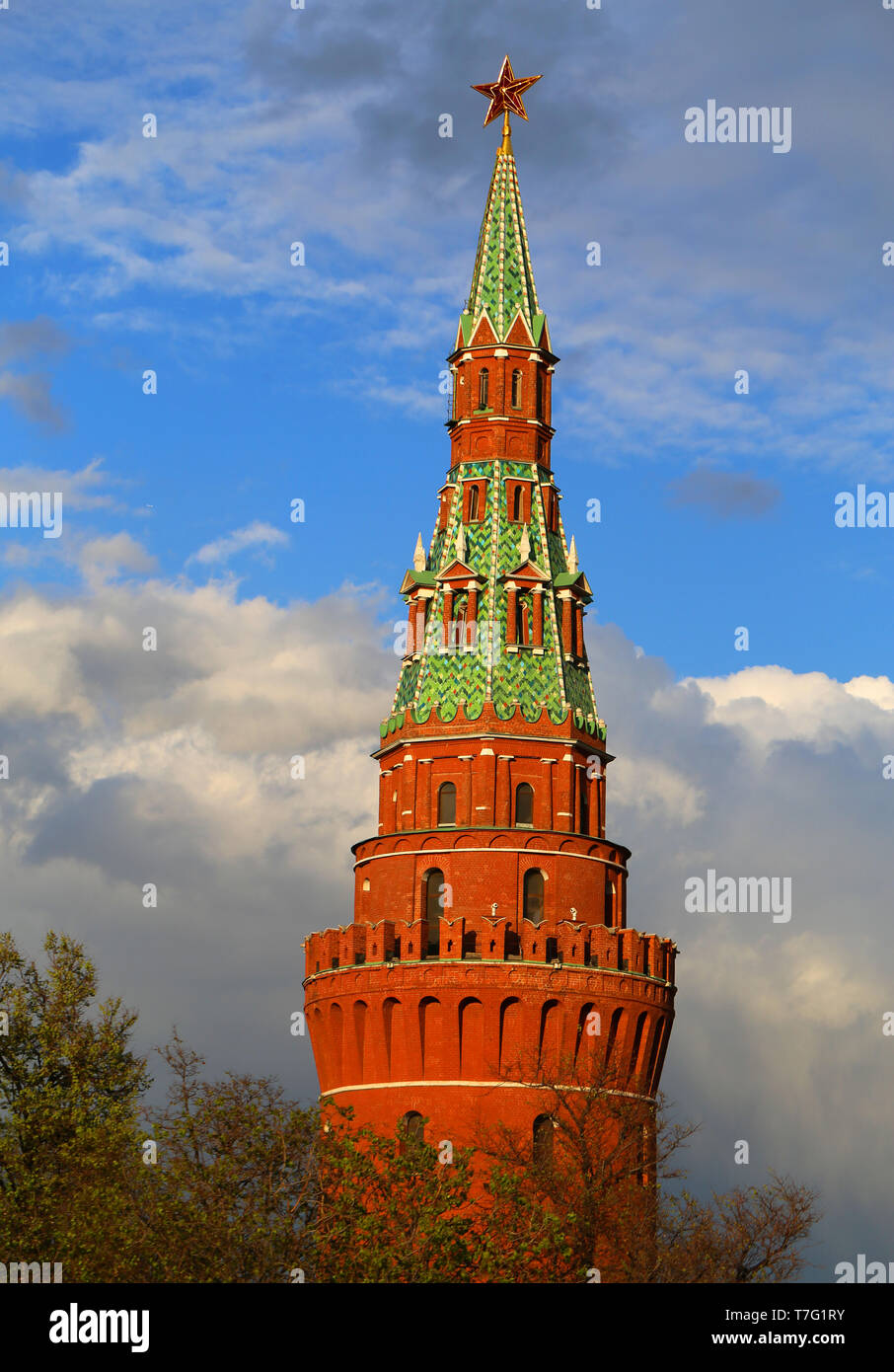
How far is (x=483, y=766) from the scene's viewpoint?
7588 centimetres

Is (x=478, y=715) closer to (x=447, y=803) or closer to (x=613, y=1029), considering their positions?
(x=447, y=803)

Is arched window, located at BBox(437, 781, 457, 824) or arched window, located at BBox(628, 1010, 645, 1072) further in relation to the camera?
arched window, located at BBox(437, 781, 457, 824)

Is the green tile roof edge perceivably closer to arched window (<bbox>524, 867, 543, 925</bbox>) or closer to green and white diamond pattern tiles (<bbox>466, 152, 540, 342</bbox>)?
arched window (<bbox>524, 867, 543, 925</bbox>)

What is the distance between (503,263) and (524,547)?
1267 centimetres

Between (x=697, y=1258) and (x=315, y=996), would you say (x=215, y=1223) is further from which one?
(x=315, y=996)

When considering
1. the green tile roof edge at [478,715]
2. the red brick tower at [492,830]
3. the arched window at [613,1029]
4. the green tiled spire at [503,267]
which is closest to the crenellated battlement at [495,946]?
the red brick tower at [492,830]

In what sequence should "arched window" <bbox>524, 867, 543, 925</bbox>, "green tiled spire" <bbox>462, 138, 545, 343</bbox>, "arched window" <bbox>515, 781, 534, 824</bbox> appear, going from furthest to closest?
"green tiled spire" <bbox>462, 138, 545, 343</bbox> < "arched window" <bbox>515, 781, 534, 824</bbox> < "arched window" <bbox>524, 867, 543, 925</bbox>

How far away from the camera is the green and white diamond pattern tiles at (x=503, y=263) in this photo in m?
83.2

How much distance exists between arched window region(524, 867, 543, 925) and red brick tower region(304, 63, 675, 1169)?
0.05m

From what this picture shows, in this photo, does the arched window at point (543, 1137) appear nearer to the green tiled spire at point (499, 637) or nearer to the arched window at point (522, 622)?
the green tiled spire at point (499, 637)

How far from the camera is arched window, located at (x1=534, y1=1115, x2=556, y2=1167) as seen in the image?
69.4 meters

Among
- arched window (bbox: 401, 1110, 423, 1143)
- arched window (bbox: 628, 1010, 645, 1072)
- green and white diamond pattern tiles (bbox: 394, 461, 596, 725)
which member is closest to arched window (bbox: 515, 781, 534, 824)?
green and white diamond pattern tiles (bbox: 394, 461, 596, 725)

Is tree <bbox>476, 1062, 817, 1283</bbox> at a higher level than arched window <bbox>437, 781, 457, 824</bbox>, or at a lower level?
lower

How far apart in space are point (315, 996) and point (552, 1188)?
1578 centimetres
